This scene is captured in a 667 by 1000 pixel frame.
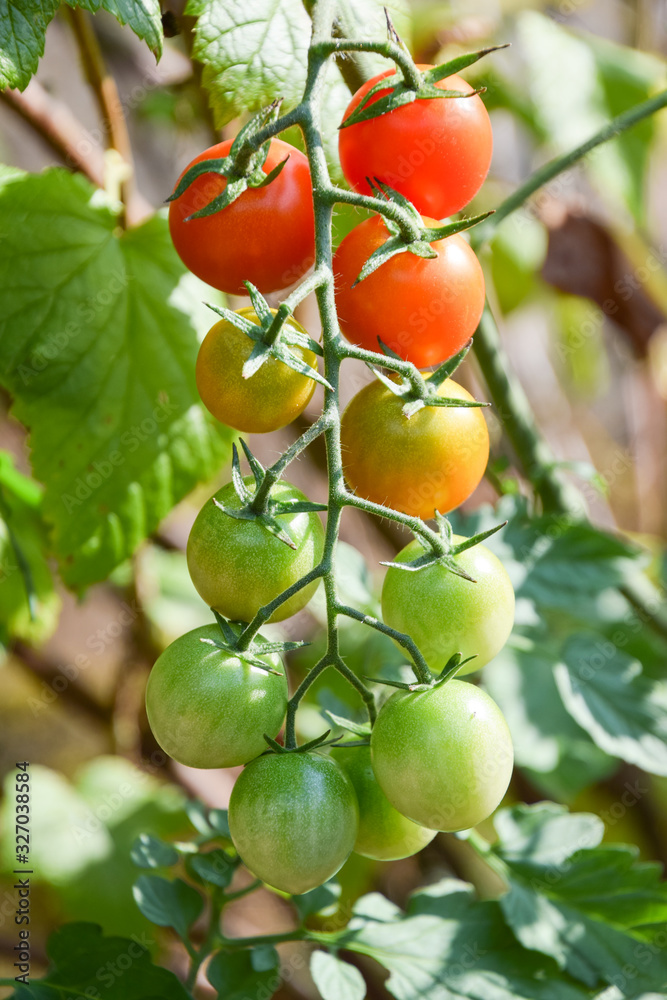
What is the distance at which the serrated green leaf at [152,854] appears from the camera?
51cm

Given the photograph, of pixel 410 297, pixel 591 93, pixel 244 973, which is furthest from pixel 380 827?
pixel 591 93

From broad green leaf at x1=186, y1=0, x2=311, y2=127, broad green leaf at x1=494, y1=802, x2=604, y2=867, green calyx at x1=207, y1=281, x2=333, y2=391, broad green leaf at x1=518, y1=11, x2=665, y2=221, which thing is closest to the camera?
green calyx at x1=207, y1=281, x2=333, y2=391

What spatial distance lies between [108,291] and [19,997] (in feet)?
1.55

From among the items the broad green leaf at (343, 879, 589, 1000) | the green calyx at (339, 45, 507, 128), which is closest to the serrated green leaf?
the broad green leaf at (343, 879, 589, 1000)

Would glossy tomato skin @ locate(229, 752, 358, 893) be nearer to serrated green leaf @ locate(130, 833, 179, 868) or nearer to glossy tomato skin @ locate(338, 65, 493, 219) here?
serrated green leaf @ locate(130, 833, 179, 868)

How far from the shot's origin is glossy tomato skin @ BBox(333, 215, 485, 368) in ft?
1.26

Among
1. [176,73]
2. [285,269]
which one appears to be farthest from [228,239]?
[176,73]

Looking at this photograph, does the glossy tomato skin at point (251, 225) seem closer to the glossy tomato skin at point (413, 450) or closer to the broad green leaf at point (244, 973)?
the glossy tomato skin at point (413, 450)

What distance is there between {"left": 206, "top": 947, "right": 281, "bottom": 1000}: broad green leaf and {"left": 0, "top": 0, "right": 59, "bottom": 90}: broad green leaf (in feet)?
1.70

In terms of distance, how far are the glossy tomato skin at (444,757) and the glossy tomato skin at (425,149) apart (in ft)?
0.85

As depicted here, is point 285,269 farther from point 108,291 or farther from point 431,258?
point 108,291

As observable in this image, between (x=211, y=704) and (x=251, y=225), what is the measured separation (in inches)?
9.4

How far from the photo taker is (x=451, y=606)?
39cm

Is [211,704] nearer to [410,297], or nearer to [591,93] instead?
[410,297]
